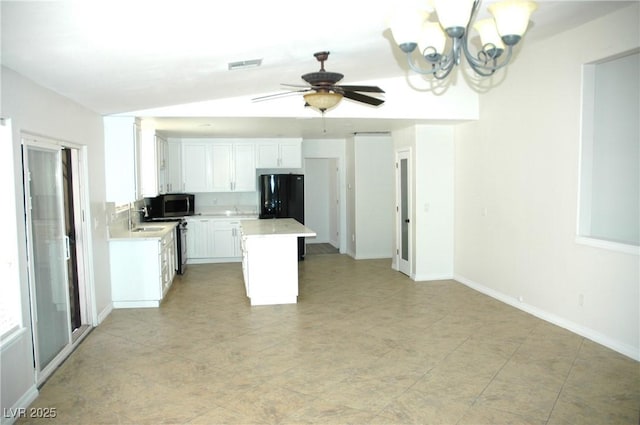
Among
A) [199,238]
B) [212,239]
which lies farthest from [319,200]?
[199,238]

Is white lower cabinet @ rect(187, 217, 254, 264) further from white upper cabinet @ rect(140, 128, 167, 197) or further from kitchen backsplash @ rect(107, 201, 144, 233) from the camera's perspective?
white upper cabinet @ rect(140, 128, 167, 197)

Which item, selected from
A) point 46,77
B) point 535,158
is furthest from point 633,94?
point 46,77

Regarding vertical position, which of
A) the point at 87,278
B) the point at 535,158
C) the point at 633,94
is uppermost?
the point at 633,94

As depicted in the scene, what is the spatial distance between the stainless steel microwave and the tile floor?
2.54m

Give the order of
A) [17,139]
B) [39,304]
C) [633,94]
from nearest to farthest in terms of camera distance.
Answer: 1. [17,139]
2. [39,304]
3. [633,94]

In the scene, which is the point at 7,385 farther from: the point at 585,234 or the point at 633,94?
the point at 633,94

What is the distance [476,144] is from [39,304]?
5.34 meters

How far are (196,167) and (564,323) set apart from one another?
6.53 m

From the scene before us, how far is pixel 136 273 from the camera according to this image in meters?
5.64

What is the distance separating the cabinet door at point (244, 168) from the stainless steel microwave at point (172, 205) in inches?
35.1

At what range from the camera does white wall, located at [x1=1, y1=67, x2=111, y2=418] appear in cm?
303

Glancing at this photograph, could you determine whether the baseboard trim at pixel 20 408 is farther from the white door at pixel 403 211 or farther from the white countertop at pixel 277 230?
the white door at pixel 403 211

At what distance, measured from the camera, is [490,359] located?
3.89m

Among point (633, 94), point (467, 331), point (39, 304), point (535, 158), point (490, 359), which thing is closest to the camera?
point (39, 304)
